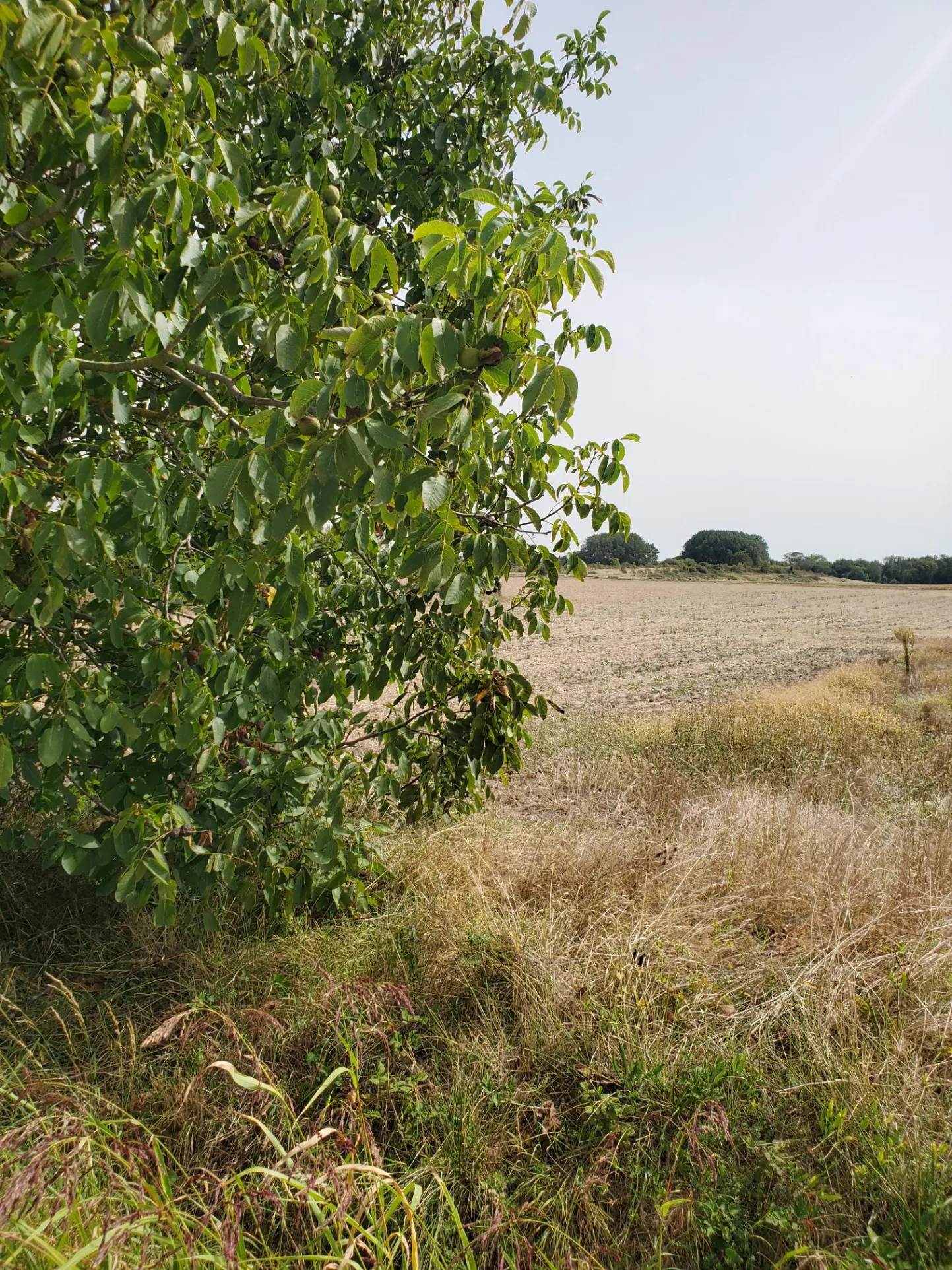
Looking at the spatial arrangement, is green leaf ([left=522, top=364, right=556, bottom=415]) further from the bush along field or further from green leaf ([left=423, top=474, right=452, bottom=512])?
the bush along field

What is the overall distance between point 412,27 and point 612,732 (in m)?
6.34

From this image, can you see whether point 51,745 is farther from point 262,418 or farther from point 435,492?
point 435,492

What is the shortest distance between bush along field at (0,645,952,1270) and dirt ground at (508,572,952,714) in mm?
6954

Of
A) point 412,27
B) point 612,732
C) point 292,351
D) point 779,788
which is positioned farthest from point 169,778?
point 612,732

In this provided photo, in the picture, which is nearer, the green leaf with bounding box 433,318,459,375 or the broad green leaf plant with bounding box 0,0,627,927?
the green leaf with bounding box 433,318,459,375

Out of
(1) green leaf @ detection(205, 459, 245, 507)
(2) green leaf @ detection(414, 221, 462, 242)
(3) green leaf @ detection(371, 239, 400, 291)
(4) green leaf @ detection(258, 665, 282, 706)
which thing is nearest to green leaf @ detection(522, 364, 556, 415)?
(2) green leaf @ detection(414, 221, 462, 242)

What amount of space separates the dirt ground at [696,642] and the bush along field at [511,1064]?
6954mm

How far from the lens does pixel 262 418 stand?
1347 millimetres

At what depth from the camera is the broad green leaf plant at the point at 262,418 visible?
1403 mm

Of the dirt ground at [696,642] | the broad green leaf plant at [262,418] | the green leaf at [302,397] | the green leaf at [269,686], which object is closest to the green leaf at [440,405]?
the broad green leaf plant at [262,418]

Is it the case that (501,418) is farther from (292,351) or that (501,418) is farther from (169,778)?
(169,778)

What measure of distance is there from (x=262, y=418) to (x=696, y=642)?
20.1m

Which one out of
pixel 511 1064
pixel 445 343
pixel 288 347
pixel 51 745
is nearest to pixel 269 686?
pixel 51 745

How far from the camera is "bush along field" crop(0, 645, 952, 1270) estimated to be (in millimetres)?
1800
